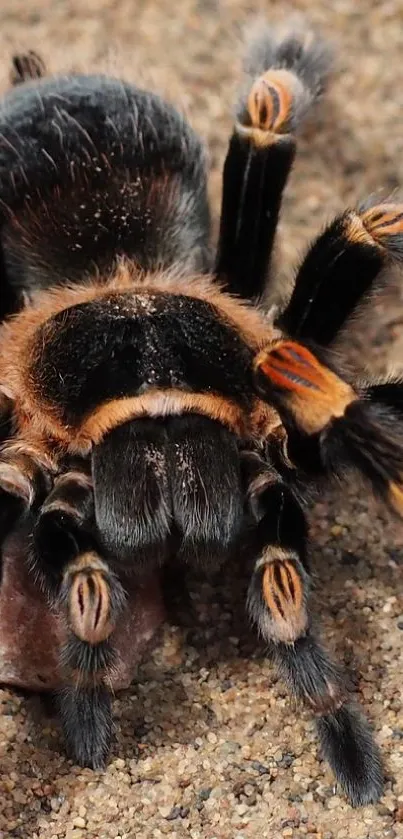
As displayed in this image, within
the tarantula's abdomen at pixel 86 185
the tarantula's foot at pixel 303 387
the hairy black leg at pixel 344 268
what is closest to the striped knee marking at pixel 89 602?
the tarantula's foot at pixel 303 387

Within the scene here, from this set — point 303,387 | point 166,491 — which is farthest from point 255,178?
point 166,491

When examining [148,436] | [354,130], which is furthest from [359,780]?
[354,130]

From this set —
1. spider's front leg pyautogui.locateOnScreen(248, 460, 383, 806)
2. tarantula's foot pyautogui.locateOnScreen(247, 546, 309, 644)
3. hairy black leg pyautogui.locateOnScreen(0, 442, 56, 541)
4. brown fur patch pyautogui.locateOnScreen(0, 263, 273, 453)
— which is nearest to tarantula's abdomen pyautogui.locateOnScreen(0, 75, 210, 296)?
brown fur patch pyautogui.locateOnScreen(0, 263, 273, 453)

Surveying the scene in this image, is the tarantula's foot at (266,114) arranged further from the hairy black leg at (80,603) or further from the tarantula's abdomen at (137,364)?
the hairy black leg at (80,603)

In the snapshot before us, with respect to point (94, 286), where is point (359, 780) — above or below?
below

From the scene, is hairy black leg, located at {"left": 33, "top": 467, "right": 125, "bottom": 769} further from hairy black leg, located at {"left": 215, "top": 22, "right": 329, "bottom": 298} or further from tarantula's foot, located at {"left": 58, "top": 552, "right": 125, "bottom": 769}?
hairy black leg, located at {"left": 215, "top": 22, "right": 329, "bottom": 298}

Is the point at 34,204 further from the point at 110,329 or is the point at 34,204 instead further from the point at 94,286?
the point at 110,329

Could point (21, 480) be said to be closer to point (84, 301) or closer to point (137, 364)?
point (137, 364)
